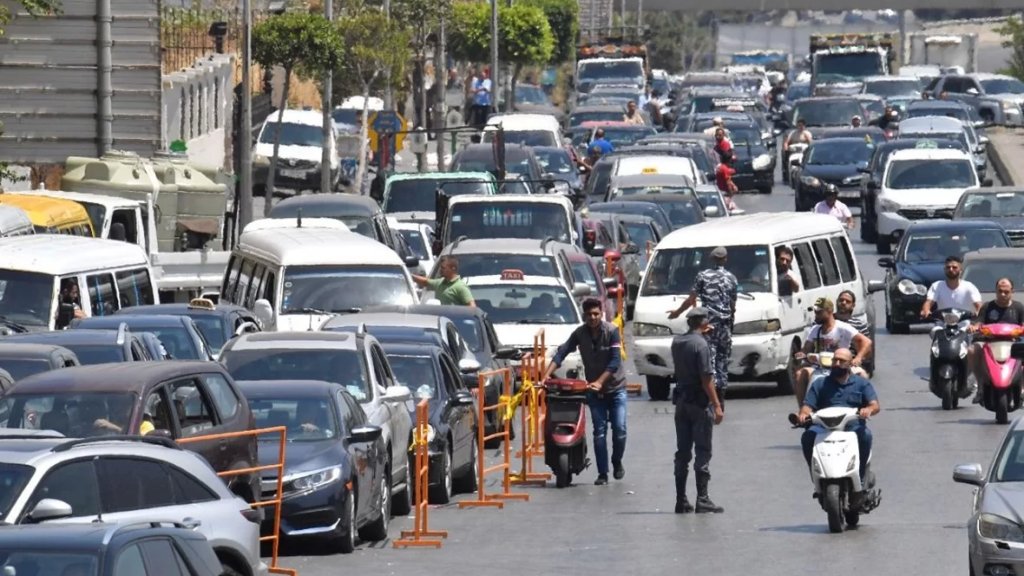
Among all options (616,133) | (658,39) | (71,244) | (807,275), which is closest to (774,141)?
(616,133)

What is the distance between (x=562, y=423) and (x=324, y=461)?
4727 mm

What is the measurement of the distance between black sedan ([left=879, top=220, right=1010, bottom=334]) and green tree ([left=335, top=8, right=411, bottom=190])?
59.2ft

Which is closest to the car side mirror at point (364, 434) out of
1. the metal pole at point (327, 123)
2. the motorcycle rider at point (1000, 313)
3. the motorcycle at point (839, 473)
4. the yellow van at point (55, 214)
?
the motorcycle at point (839, 473)

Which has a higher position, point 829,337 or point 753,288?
point 829,337

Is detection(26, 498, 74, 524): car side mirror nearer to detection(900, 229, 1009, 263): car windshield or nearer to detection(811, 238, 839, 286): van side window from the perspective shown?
detection(811, 238, 839, 286): van side window

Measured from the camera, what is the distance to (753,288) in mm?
27703

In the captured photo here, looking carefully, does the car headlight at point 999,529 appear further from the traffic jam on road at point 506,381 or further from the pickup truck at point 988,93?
the pickup truck at point 988,93

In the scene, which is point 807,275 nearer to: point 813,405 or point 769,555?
point 813,405

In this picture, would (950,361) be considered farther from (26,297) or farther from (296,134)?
(296,134)

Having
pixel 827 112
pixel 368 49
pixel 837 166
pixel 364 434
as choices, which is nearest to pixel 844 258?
pixel 364 434

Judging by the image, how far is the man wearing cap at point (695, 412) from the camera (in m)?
19.0

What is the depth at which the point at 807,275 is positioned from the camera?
28375 millimetres

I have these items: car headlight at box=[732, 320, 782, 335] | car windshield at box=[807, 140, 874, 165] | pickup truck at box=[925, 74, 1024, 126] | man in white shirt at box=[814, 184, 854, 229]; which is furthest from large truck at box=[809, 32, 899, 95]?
car headlight at box=[732, 320, 782, 335]

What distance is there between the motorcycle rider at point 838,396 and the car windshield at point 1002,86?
217 ft
